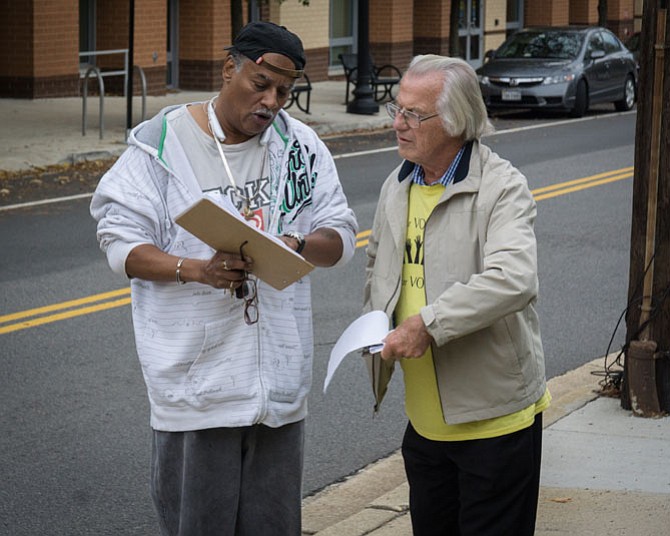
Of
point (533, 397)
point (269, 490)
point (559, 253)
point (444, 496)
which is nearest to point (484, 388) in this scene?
point (533, 397)

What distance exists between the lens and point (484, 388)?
12.4 ft

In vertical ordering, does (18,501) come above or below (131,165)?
below

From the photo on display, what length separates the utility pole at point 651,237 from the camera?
6422 mm

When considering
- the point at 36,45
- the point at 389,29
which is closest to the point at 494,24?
the point at 389,29

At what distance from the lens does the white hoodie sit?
12.2 feet

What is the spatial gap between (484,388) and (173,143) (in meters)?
1.11

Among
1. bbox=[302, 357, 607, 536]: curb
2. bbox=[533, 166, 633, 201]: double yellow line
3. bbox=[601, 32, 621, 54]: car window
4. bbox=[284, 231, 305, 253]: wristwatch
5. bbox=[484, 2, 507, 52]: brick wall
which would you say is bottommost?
bbox=[302, 357, 607, 536]: curb

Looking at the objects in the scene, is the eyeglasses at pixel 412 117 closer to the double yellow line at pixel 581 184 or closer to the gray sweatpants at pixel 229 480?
the gray sweatpants at pixel 229 480

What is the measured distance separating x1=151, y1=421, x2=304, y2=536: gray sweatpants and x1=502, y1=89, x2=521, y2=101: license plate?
20.1 m

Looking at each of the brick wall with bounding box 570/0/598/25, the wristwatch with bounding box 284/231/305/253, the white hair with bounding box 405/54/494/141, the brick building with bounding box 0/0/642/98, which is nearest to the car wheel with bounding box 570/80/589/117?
the brick building with bounding box 0/0/642/98

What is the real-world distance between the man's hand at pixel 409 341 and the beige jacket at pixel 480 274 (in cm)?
4

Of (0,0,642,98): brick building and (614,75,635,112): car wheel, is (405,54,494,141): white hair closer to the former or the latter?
(0,0,642,98): brick building

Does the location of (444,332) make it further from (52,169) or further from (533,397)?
(52,169)

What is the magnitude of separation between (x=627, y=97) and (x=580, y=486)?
69.3ft
